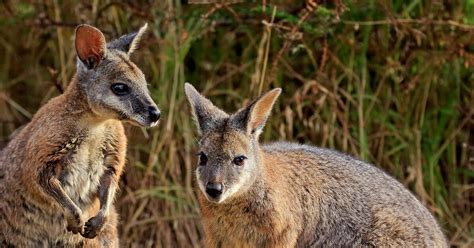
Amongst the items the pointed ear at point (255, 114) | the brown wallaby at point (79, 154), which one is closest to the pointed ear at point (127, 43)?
the brown wallaby at point (79, 154)

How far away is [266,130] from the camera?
8.76 metres

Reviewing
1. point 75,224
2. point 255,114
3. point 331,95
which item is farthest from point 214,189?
point 331,95

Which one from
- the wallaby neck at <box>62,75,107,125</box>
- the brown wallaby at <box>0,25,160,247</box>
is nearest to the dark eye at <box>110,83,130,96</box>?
the brown wallaby at <box>0,25,160,247</box>

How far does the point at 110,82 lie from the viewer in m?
6.34

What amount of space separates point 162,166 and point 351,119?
1.48 meters

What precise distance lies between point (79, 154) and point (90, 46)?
61cm

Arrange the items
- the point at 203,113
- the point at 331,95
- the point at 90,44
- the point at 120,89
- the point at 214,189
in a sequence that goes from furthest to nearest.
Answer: the point at 331,95 < the point at 203,113 < the point at 90,44 < the point at 120,89 < the point at 214,189

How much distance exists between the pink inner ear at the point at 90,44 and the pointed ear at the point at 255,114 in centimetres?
85

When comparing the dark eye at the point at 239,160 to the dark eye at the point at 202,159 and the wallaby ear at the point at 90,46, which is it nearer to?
the dark eye at the point at 202,159

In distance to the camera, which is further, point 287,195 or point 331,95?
point 331,95

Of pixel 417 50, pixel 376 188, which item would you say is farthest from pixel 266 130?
pixel 376 188

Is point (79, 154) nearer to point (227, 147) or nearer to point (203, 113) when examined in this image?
point (203, 113)

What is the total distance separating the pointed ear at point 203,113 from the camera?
650 cm

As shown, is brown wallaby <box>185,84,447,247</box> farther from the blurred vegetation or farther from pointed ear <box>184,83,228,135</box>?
the blurred vegetation
